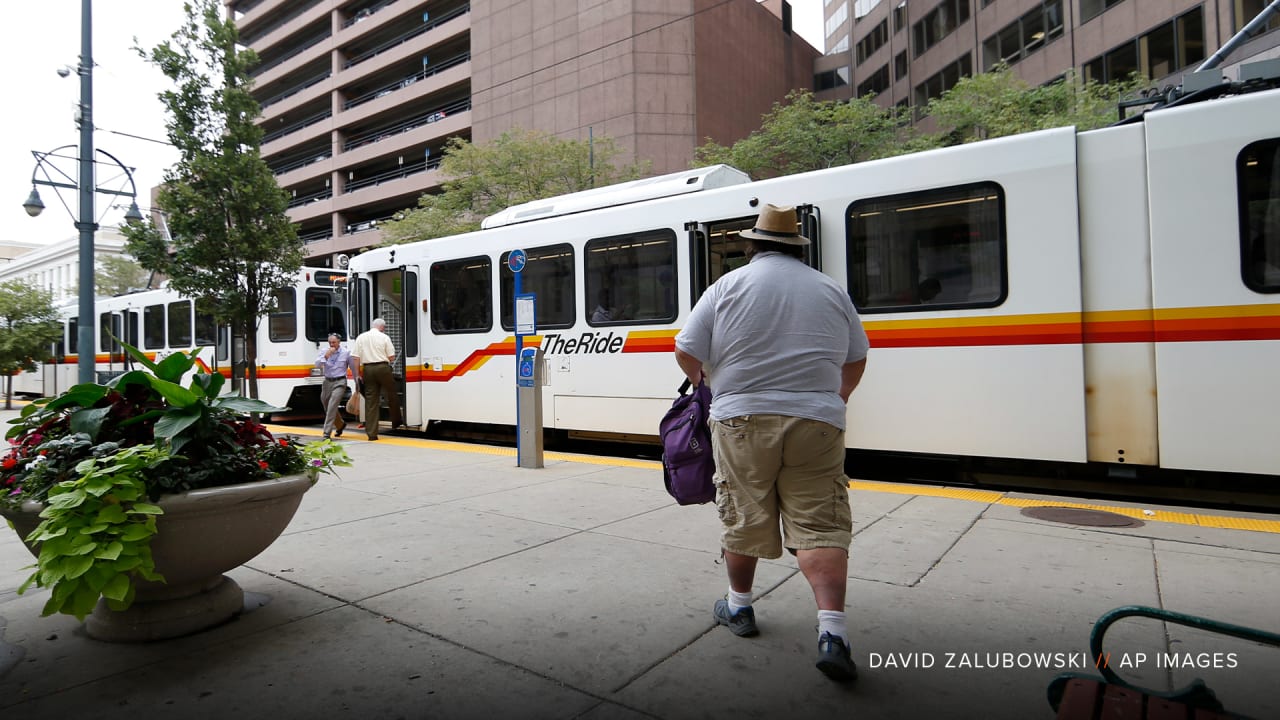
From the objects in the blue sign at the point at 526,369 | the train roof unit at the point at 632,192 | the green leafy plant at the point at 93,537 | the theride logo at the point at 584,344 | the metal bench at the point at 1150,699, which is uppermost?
the train roof unit at the point at 632,192

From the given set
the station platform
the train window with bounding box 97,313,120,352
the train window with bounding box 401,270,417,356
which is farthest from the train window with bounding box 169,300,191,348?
Answer: the station platform

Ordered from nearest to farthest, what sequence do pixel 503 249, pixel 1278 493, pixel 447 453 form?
pixel 1278 493, pixel 447 453, pixel 503 249

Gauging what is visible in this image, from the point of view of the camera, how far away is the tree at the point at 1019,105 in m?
18.9

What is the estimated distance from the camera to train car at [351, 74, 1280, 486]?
5234mm

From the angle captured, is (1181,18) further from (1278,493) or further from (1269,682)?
(1269,682)

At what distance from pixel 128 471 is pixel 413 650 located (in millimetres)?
1273

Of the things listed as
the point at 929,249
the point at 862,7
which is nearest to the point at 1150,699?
the point at 929,249

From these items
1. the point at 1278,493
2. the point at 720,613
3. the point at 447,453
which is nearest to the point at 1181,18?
the point at 1278,493

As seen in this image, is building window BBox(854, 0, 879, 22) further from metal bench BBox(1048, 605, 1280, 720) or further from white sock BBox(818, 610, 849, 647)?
metal bench BBox(1048, 605, 1280, 720)

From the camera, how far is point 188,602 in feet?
10.5

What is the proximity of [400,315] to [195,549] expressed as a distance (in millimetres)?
8345

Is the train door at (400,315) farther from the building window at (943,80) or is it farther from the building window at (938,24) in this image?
the building window at (938,24)

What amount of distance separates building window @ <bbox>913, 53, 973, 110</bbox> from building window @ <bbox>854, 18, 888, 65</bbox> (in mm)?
6159

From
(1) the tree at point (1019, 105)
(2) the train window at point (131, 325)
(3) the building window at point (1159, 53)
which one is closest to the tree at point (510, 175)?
(2) the train window at point (131, 325)
